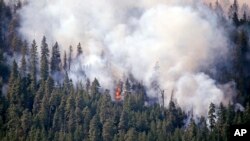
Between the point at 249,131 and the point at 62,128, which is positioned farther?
the point at 62,128

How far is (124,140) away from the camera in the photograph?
620ft

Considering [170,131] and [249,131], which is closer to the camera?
[249,131]

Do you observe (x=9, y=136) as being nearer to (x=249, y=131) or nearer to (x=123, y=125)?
(x=123, y=125)

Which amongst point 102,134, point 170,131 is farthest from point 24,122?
point 170,131

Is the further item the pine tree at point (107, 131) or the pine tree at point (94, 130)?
the pine tree at point (107, 131)

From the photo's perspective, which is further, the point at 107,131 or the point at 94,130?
the point at 107,131

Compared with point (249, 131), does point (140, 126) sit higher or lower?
higher

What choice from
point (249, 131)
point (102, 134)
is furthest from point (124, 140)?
point (249, 131)

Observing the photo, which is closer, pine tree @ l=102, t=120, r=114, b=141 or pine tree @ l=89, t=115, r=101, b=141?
pine tree @ l=89, t=115, r=101, b=141

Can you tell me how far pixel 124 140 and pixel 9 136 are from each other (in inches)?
1168

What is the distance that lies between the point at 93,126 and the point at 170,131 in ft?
70.8

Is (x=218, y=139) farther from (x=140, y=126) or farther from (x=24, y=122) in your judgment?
(x=24, y=122)

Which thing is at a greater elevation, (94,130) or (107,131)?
(94,130)

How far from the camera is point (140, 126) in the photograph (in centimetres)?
19788
